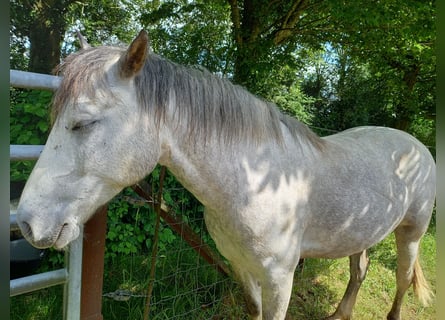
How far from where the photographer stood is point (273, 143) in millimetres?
2016

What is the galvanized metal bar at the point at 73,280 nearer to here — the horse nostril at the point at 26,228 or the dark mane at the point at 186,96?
the horse nostril at the point at 26,228

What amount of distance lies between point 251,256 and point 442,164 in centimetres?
135

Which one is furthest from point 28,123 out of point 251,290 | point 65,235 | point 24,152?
point 251,290

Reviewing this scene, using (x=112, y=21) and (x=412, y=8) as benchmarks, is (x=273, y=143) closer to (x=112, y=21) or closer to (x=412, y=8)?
(x=412, y=8)

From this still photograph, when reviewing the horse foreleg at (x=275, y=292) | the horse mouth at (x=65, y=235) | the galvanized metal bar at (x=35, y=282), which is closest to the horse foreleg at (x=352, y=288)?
the horse foreleg at (x=275, y=292)

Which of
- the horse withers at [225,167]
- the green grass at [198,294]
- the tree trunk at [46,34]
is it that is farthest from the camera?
the tree trunk at [46,34]

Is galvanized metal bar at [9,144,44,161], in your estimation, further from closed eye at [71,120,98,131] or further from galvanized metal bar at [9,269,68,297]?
galvanized metal bar at [9,269,68,297]

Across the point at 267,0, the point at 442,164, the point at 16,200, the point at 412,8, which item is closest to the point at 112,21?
the point at 267,0

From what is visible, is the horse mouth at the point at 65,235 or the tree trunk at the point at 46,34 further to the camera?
the tree trunk at the point at 46,34

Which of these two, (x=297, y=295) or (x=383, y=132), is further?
(x=297, y=295)

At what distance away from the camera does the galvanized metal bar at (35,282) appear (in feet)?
4.89

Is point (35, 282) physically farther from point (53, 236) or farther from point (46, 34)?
point (46, 34)

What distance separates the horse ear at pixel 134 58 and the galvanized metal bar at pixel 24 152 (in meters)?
0.50

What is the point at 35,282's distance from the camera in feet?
5.18
